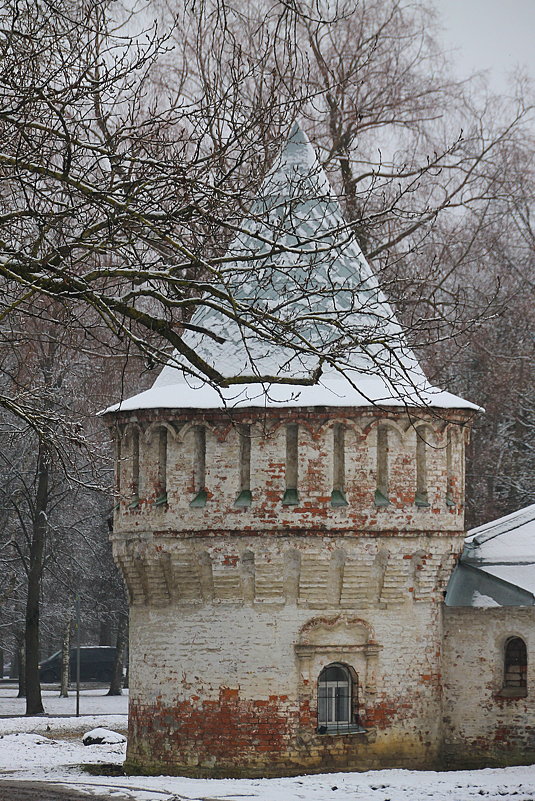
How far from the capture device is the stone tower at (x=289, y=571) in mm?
16156

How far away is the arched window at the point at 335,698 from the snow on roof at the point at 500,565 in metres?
1.56

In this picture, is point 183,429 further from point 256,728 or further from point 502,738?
point 502,738

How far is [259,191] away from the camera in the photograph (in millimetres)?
12188

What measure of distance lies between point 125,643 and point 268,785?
26.3 m

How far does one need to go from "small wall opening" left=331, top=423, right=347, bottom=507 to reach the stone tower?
0.9 inches

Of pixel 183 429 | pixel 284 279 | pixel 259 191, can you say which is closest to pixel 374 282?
pixel 284 279

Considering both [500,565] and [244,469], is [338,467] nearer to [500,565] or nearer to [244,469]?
[244,469]

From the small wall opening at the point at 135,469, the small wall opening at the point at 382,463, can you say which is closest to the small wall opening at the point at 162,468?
the small wall opening at the point at 135,469

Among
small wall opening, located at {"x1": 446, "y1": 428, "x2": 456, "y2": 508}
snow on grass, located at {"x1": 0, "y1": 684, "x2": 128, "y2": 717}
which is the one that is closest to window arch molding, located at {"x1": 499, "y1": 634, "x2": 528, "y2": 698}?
small wall opening, located at {"x1": 446, "y1": 428, "x2": 456, "y2": 508}

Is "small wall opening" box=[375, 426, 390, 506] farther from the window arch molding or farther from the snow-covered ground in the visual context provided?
the snow-covered ground

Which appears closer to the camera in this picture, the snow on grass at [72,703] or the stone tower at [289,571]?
the stone tower at [289,571]

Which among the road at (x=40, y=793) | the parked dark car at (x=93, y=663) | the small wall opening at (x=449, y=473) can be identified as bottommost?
the parked dark car at (x=93, y=663)

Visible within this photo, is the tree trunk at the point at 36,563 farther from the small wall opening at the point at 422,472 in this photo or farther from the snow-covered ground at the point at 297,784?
the small wall opening at the point at 422,472

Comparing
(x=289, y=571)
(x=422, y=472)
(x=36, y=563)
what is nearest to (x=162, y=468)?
(x=289, y=571)
